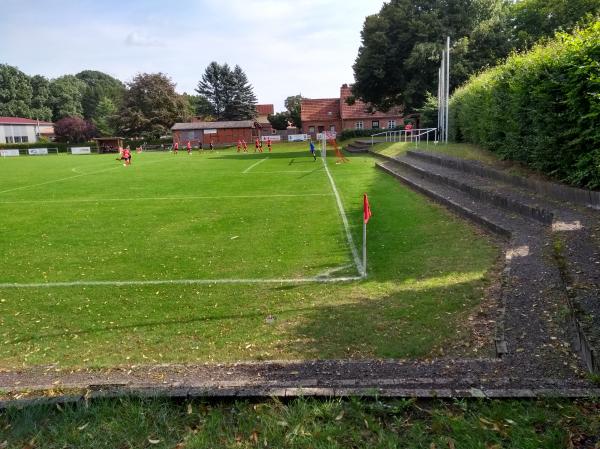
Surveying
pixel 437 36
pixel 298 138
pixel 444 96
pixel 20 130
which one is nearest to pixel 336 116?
pixel 298 138

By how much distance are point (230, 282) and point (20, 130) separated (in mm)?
100486

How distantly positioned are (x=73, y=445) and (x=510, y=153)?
557 inches

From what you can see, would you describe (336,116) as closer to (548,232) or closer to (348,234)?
(348,234)

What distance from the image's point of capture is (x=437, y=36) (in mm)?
41156

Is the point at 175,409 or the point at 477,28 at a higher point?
the point at 477,28

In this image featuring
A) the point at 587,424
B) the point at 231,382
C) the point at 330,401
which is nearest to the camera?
the point at 587,424

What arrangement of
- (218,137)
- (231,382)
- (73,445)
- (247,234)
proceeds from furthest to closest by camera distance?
(218,137), (247,234), (231,382), (73,445)

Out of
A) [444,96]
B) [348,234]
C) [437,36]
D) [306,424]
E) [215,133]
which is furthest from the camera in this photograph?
[215,133]

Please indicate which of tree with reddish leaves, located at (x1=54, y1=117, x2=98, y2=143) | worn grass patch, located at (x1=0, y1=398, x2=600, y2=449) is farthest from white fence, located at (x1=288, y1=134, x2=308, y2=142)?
worn grass patch, located at (x1=0, y1=398, x2=600, y2=449)

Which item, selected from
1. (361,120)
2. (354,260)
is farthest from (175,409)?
(361,120)

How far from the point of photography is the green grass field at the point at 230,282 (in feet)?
19.0

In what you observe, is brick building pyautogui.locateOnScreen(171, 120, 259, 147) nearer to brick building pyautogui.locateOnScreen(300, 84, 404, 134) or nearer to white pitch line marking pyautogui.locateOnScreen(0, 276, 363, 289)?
brick building pyautogui.locateOnScreen(300, 84, 404, 134)

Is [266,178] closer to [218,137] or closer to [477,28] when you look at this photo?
[477,28]

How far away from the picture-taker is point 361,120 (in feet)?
252
